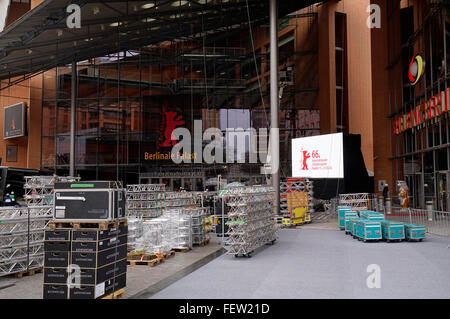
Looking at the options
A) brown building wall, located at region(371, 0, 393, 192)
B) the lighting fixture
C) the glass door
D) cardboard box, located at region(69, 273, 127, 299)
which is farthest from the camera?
brown building wall, located at region(371, 0, 393, 192)

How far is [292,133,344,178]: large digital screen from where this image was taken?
20.1m

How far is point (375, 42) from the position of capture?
29.4m

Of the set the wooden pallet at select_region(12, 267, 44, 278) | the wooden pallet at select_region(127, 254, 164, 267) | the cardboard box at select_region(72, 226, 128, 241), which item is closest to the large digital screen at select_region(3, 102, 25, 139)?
the wooden pallet at select_region(12, 267, 44, 278)

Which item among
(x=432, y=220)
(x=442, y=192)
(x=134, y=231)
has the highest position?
(x=442, y=192)

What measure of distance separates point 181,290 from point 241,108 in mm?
23001

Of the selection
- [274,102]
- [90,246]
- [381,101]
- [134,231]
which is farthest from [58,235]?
[381,101]

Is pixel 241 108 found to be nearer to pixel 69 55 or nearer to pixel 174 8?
pixel 174 8

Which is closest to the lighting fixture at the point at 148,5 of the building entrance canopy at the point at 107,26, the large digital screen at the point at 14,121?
the building entrance canopy at the point at 107,26

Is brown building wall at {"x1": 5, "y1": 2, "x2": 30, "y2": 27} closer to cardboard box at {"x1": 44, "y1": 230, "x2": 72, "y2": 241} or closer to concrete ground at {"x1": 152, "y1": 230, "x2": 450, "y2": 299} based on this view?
concrete ground at {"x1": 152, "y1": 230, "x2": 450, "y2": 299}

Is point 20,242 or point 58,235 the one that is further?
point 20,242

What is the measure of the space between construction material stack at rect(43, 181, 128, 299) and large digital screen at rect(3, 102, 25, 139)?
90.9ft

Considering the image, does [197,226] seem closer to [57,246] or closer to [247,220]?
[247,220]

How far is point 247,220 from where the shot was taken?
461 inches

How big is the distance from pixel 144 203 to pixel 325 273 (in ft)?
29.3
